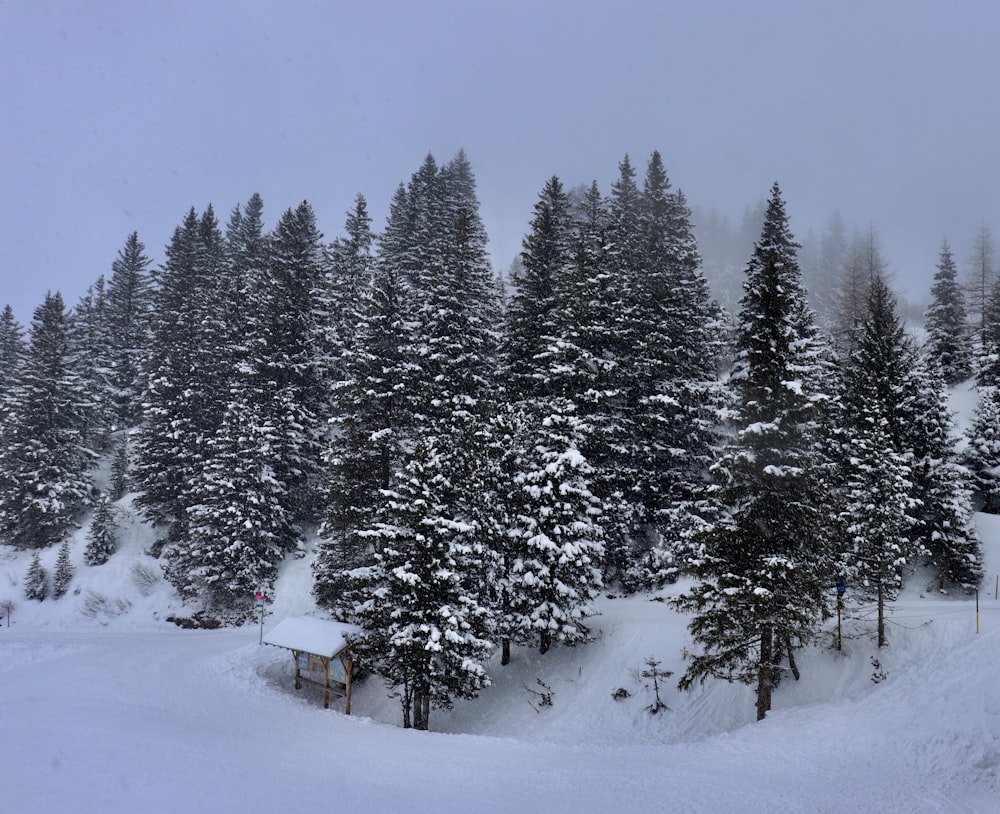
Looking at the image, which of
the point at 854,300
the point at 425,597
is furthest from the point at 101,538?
the point at 854,300

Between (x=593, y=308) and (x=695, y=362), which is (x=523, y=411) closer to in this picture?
(x=593, y=308)

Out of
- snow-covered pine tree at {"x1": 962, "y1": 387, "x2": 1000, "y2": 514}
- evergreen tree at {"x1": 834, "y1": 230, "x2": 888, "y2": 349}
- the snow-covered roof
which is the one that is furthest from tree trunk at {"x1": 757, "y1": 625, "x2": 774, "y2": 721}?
evergreen tree at {"x1": 834, "y1": 230, "x2": 888, "y2": 349}

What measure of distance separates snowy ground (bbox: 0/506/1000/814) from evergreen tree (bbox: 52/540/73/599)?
770 centimetres

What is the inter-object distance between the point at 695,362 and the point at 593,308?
7211 mm

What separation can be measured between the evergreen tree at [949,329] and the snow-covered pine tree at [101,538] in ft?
197

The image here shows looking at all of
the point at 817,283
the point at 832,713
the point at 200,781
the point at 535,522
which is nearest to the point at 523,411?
the point at 535,522

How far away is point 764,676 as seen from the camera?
1656 cm

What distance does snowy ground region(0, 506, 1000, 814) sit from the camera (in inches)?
419

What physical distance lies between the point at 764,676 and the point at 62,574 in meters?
38.5

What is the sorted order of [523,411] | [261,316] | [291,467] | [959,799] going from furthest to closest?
[261,316] → [291,467] → [523,411] → [959,799]

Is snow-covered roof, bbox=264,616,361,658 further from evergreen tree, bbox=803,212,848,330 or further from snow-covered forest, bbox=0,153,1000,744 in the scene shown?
evergreen tree, bbox=803,212,848,330

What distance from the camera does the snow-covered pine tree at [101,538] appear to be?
114ft

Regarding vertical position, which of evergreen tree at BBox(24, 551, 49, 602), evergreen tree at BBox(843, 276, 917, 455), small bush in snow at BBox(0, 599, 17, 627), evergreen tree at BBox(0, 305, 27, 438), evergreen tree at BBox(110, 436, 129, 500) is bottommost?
small bush in snow at BBox(0, 599, 17, 627)

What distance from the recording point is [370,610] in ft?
63.3
